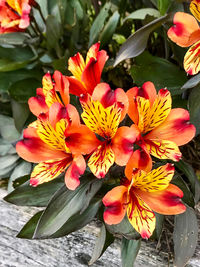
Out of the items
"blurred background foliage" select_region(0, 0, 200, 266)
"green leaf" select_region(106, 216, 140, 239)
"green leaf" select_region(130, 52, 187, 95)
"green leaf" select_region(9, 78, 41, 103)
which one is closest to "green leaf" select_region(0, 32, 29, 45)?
"blurred background foliage" select_region(0, 0, 200, 266)

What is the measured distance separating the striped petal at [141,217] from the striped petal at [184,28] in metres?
0.26

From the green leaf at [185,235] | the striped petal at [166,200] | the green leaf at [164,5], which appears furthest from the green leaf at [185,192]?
the green leaf at [164,5]

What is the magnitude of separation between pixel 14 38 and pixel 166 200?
0.58 meters

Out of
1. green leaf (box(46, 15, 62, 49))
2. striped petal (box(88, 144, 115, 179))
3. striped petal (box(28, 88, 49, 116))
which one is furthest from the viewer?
green leaf (box(46, 15, 62, 49))

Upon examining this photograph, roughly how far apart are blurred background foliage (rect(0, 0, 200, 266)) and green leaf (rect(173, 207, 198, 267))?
7cm

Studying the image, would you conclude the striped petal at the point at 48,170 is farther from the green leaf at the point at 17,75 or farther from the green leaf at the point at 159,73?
the green leaf at the point at 17,75

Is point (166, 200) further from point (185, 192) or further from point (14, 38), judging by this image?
point (14, 38)

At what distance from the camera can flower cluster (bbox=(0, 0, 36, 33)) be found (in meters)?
0.83

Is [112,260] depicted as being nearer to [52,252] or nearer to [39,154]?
[52,252]

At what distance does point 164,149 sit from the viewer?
0.56m

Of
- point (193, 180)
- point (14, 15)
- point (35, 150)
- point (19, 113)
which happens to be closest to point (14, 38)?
point (14, 15)

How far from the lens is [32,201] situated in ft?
2.33

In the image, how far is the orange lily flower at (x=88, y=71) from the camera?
59 cm

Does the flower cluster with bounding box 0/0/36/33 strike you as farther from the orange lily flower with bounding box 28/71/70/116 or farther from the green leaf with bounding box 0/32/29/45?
the orange lily flower with bounding box 28/71/70/116
